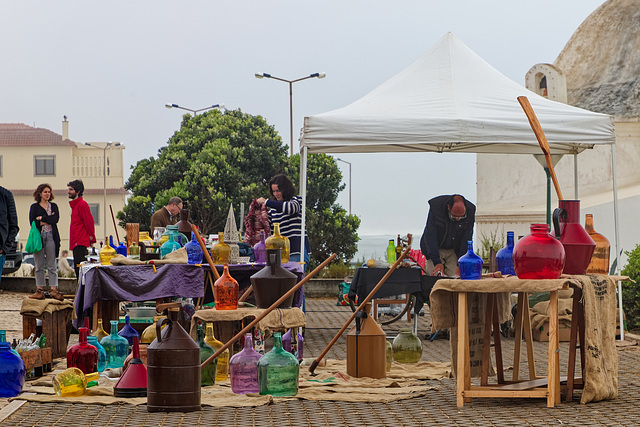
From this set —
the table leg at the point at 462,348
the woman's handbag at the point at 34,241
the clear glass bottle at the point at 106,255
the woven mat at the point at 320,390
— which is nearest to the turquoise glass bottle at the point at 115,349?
the woven mat at the point at 320,390

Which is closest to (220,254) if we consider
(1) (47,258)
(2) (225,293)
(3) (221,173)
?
(2) (225,293)

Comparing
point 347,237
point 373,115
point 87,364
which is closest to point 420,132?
point 373,115

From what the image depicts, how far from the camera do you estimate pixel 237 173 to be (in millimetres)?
33594

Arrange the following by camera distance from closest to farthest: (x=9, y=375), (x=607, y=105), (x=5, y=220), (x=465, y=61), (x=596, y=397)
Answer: (x=596, y=397)
(x=9, y=375)
(x=5, y=220)
(x=465, y=61)
(x=607, y=105)

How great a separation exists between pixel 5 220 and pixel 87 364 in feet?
10.2

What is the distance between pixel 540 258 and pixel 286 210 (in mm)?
A: 4572

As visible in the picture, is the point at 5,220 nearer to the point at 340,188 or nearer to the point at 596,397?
the point at 596,397

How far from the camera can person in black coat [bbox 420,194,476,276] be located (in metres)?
10.8

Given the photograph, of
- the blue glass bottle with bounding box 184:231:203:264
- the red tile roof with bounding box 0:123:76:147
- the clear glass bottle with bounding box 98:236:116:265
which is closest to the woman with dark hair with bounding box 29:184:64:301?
the clear glass bottle with bounding box 98:236:116:265

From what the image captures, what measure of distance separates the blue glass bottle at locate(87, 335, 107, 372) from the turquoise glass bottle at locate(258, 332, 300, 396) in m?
1.69

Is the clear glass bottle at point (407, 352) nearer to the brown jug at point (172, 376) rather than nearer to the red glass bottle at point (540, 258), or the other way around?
the red glass bottle at point (540, 258)

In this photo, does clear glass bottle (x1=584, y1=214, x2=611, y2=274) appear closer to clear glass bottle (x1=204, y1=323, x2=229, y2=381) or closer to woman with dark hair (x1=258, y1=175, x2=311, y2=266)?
clear glass bottle (x1=204, y1=323, x2=229, y2=381)

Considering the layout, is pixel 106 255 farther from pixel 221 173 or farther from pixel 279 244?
pixel 221 173

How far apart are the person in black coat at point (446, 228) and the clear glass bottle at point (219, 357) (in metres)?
3.62
